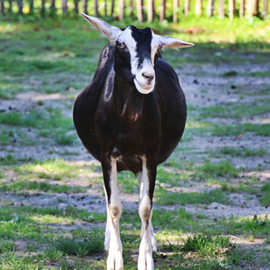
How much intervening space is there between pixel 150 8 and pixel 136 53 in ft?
51.7

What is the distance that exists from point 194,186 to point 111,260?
339cm

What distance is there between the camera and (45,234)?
6.72m

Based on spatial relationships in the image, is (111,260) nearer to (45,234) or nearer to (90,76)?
(45,234)

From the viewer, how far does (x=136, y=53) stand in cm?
524

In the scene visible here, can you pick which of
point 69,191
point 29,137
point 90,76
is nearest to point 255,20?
point 90,76

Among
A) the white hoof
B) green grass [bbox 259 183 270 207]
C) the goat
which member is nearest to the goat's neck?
the goat

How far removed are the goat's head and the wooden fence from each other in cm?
1524

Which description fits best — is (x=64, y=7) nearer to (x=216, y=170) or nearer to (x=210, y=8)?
(x=210, y=8)

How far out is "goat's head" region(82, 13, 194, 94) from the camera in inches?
200

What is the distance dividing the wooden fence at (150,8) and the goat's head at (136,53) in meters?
15.2

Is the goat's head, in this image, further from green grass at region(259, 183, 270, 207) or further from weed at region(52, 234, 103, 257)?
green grass at region(259, 183, 270, 207)

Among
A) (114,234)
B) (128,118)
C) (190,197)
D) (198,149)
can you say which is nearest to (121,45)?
(128,118)

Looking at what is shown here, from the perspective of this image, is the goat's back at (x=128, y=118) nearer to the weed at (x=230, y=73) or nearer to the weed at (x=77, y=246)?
the weed at (x=77, y=246)

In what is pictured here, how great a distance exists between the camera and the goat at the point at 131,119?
209 inches
